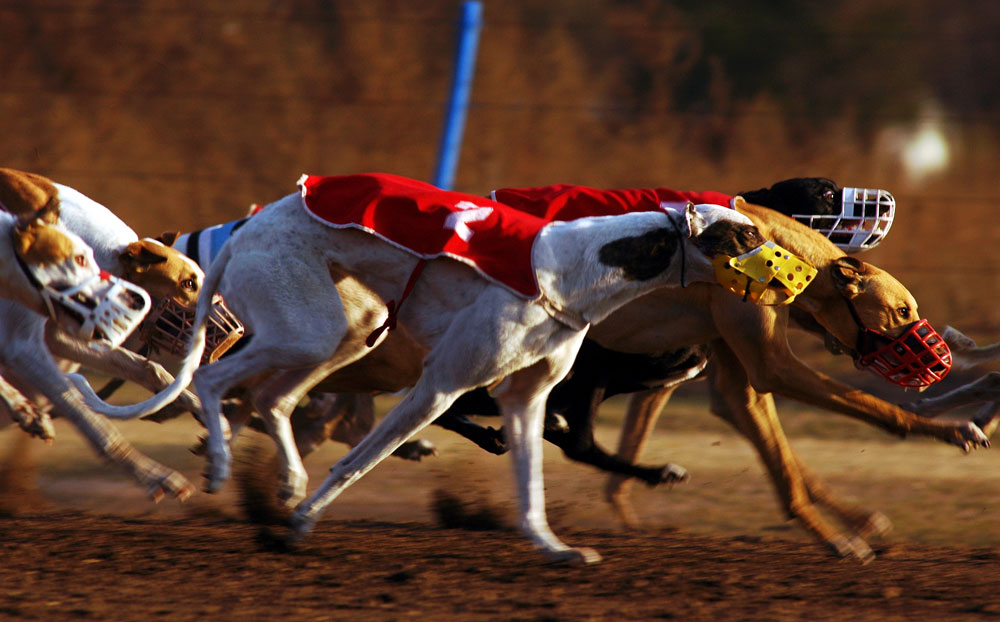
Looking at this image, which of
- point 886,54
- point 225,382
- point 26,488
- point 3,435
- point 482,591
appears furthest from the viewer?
point 886,54

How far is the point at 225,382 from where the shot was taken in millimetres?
3617

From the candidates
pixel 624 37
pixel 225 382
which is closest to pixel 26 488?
pixel 225 382

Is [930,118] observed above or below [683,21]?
below

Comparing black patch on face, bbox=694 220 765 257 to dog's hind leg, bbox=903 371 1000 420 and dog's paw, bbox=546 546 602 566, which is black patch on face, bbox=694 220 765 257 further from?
dog's hind leg, bbox=903 371 1000 420

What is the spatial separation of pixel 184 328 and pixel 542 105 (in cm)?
539

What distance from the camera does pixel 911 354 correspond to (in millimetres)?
3699

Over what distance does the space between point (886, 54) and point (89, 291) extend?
8.03 meters

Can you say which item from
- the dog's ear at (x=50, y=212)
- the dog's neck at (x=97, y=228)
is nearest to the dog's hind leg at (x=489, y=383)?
the dog's neck at (x=97, y=228)

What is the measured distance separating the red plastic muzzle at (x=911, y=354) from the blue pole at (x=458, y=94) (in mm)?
3813

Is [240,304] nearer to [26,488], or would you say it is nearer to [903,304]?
[26,488]

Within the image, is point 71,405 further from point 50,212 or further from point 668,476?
point 668,476

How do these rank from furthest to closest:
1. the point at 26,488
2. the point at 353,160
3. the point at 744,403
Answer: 1. the point at 353,160
2. the point at 26,488
3. the point at 744,403

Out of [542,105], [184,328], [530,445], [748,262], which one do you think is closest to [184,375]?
[184,328]

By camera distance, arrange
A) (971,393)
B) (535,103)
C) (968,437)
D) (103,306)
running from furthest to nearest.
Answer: (535,103)
(971,393)
(968,437)
(103,306)
